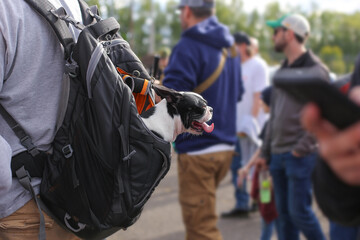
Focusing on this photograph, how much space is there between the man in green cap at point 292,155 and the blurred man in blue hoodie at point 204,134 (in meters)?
0.46

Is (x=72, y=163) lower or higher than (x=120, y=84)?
lower

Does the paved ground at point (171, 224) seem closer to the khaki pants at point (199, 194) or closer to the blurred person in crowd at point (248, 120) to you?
the blurred person in crowd at point (248, 120)

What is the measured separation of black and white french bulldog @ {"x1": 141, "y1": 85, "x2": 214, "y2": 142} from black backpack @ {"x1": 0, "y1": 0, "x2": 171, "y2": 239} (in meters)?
0.15

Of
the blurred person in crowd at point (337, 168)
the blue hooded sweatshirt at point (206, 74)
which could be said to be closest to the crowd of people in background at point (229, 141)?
the blue hooded sweatshirt at point (206, 74)

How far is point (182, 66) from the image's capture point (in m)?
3.63

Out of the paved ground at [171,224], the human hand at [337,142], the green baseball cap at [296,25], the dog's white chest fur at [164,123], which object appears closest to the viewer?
the human hand at [337,142]

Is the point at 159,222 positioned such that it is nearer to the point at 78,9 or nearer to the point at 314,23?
the point at 78,9

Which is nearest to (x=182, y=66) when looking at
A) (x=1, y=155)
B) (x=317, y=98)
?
(x=1, y=155)

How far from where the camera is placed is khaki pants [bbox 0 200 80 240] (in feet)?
5.80

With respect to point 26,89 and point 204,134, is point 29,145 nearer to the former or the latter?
point 26,89

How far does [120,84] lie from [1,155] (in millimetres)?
506

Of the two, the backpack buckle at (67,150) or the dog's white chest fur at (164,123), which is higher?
the backpack buckle at (67,150)

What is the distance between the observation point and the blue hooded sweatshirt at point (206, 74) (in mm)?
3641

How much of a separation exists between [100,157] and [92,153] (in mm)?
42
